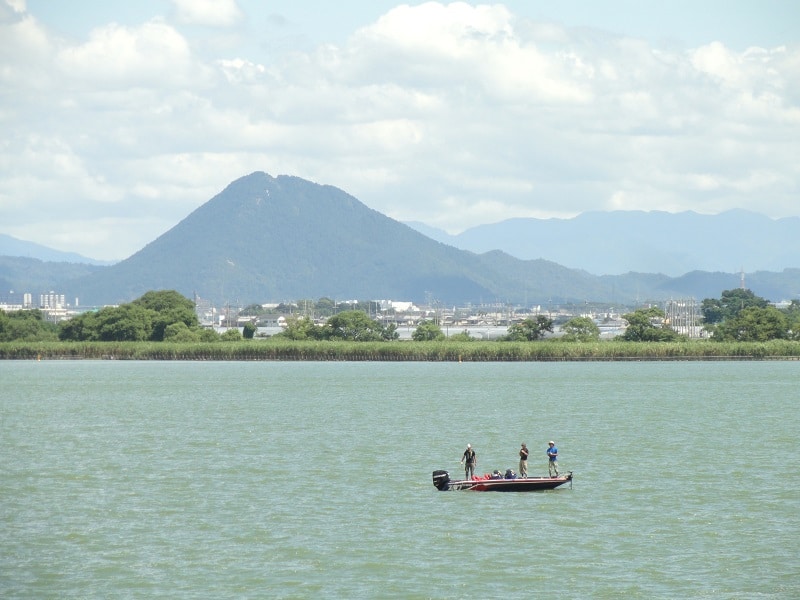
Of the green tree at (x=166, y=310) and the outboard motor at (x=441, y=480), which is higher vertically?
the green tree at (x=166, y=310)

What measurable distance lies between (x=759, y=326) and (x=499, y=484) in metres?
123

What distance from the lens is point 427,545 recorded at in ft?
118

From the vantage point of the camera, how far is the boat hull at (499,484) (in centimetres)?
4444

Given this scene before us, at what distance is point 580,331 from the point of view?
17125 cm

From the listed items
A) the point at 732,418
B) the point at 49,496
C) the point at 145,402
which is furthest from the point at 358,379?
the point at 49,496

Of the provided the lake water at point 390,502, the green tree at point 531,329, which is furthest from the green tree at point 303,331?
the lake water at point 390,502

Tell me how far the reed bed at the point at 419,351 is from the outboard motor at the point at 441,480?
371ft

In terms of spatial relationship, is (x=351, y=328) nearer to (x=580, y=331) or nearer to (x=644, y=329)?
(x=580, y=331)

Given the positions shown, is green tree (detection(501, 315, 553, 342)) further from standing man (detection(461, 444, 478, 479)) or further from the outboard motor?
the outboard motor

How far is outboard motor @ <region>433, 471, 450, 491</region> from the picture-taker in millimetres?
44947

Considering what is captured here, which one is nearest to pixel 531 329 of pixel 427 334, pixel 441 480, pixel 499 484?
pixel 427 334

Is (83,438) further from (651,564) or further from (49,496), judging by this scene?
(651,564)

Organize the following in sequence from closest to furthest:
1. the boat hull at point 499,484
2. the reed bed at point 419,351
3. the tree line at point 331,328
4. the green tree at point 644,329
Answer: the boat hull at point 499,484
the reed bed at point 419,351
the tree line at point 331,328
the green tree at point 644,329

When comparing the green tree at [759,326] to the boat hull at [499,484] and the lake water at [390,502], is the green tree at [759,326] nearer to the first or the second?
the lake water at [390,502]
